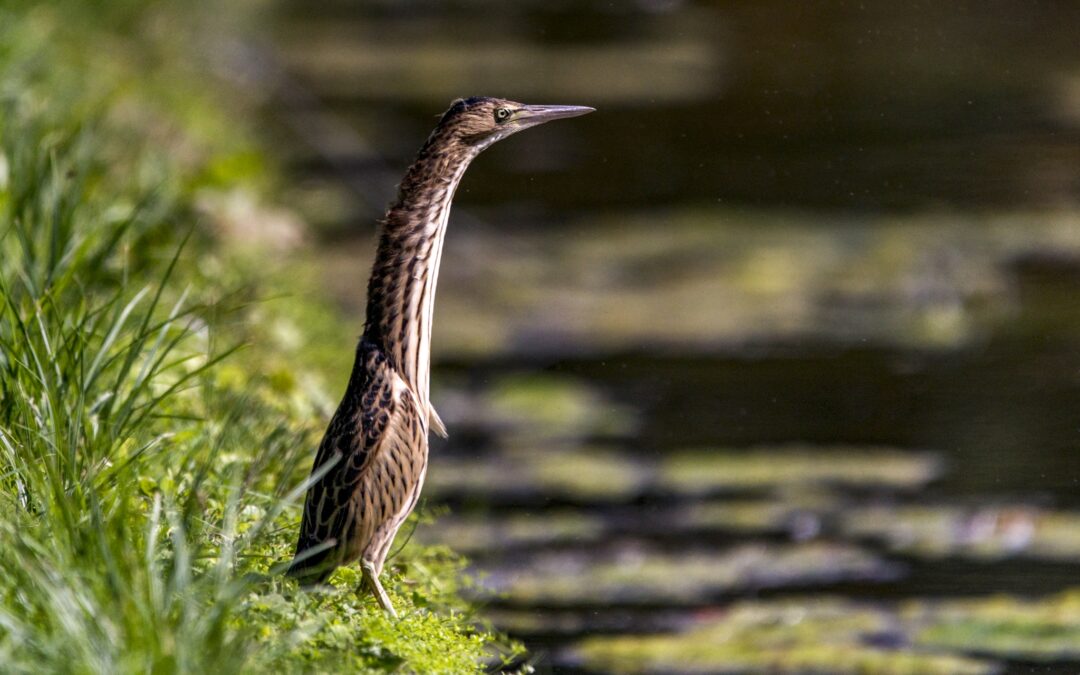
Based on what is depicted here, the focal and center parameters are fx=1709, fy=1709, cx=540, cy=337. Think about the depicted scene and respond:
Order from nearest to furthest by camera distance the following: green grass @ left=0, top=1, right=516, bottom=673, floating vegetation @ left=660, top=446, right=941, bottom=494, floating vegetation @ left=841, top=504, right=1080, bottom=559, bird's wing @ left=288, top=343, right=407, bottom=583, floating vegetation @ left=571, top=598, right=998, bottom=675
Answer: green grass @ left=0, top=1, right=516, bottom=673 < bird's wing @ left=288, top=343, right=407, bottom=583 < floating vegetation @ left=571, top=598, right=998, bottom=675 < floating vegetation @ left=841, top=504, right=1080, bottom=559 < floating vegetation @ left=660, top=446, right=941, bottom=494

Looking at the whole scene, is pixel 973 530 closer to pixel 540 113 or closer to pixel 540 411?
pixel 540 411

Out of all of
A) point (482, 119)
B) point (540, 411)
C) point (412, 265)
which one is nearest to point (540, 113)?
point (482, 119)

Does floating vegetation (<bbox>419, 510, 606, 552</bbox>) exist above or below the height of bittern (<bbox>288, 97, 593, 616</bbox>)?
below

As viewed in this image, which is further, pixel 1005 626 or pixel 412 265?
pixel 1005 626

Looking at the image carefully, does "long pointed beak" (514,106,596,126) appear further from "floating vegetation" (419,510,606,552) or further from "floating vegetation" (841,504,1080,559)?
"floating vegetation" (841,504,1080,559)

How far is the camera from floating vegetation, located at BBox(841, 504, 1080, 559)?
22.0ft

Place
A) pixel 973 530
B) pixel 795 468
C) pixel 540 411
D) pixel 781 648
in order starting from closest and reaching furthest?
1. pixel 781 648
2. pixel 973 530
3. pixel 795 468
4. pixel 540 411

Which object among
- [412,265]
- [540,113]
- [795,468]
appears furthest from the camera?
[795,468]

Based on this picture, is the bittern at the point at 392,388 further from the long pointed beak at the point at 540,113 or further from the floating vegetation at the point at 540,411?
the floating vegetation at the point at 540,411

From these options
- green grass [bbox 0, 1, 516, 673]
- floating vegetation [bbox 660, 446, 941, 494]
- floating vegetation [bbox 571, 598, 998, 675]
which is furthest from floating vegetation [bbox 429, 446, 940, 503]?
floating vegetation [bbox 571, 598, 998, 675]

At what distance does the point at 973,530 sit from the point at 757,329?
3.22m

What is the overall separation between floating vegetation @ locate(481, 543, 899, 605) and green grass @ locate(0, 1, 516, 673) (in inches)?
38.4

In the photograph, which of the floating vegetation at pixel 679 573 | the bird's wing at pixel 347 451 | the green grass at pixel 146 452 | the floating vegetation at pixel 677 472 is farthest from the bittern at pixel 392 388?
the floating vegetation at pixel 677 472

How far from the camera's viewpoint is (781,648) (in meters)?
5.82
